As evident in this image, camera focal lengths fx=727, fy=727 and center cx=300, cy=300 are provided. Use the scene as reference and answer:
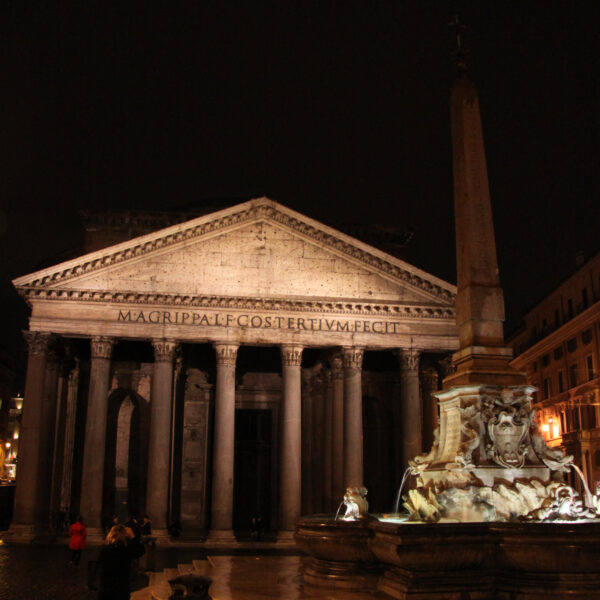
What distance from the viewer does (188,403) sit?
3148 cm

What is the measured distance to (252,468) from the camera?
32.0 m

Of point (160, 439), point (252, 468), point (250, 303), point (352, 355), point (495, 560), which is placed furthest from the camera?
point (252, 468)

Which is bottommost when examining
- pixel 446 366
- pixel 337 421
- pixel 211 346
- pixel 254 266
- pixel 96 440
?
pixel 96 440

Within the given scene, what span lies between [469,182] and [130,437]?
24.2 m

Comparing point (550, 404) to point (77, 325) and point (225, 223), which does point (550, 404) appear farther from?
point (77, 325)

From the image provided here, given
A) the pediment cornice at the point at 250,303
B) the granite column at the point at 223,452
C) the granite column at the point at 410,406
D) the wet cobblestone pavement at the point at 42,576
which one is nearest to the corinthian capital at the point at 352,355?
the pediment cornice at the point at 250,303

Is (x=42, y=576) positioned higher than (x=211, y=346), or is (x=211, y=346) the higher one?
(x=211, y=346)

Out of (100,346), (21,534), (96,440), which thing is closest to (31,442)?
(96,440)

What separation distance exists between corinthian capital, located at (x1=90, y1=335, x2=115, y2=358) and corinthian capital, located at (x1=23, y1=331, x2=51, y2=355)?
5.09ft

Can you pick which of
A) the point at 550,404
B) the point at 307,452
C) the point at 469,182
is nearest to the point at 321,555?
the point at 469,182

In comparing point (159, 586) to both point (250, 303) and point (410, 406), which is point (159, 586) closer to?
point (250, 303)

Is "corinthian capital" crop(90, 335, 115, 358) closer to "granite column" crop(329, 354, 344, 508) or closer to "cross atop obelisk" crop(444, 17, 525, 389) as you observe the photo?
"granite column" crop(329, 354, 344, 508)

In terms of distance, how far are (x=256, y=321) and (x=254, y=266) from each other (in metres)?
2.03

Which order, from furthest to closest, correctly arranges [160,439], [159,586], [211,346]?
[211,346]
[160,439]
[159,586]
